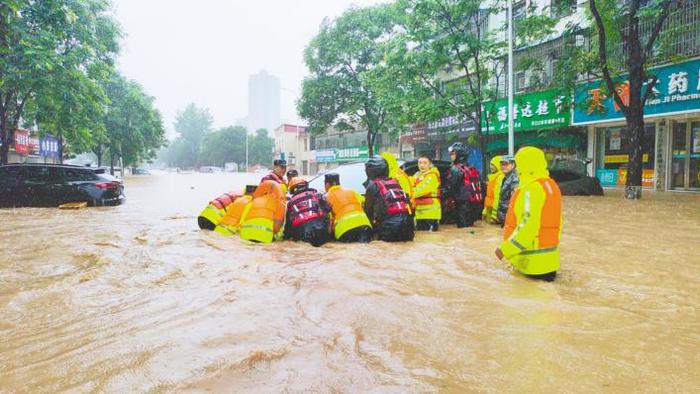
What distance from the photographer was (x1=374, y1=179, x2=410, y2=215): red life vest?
6168 millimetres

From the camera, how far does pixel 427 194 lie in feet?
24.0

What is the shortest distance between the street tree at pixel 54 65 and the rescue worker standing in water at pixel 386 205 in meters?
8.56

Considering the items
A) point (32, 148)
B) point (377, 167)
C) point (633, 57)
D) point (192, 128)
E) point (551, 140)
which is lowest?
point (377, 167)

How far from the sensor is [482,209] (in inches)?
340

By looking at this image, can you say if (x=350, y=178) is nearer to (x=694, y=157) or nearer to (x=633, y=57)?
(x=633, y=57)

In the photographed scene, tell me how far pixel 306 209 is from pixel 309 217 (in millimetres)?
131

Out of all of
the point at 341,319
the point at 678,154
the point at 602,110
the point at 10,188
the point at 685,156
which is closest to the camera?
the point at 341,319

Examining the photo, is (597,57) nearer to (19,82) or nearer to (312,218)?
(312,218)

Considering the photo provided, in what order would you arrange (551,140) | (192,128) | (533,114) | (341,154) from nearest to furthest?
(533,114) → (551,140) → (341,154) → (192,128)

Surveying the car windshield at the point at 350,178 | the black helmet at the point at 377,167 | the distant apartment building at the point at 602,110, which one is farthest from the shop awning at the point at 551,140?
the black helmet at the point at 377,167

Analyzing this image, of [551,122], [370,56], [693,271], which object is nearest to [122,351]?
[693,271]

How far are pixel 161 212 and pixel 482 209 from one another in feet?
24.9

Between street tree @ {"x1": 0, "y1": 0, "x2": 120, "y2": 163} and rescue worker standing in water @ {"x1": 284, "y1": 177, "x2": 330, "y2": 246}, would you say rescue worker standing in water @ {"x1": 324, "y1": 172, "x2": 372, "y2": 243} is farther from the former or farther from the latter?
street tree @ {"x1": 0, "y1": 0, "x2": 120, "y2": 163}

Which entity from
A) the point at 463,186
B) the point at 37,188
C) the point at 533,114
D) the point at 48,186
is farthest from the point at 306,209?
the point at 533,114
